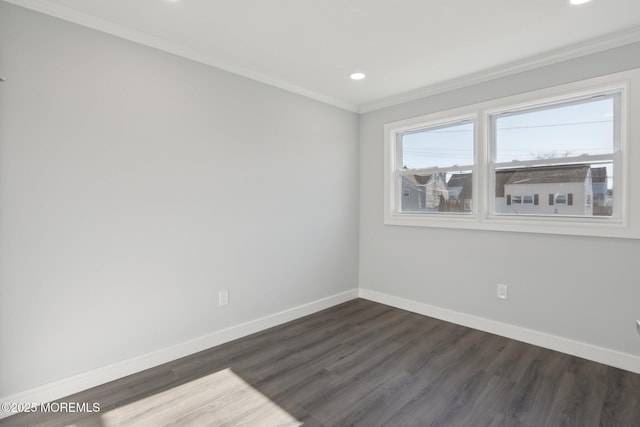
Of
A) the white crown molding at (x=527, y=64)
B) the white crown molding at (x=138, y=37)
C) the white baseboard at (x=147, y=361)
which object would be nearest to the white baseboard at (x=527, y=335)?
the white baseboard at (x=147, y=361)

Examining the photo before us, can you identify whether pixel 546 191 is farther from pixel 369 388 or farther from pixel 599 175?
pixel 369 388

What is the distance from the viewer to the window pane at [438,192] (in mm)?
3363

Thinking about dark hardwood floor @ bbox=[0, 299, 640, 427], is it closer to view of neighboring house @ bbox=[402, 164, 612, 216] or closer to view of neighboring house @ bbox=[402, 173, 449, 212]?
view of neighboring house @ bbox=[402, 164, 612, 216]

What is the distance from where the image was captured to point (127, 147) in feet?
7.59

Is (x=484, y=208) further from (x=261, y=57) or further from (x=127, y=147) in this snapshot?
(x=127, y=147)

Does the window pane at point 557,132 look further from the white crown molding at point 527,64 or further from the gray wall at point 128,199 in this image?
the gray wall at point 128,199

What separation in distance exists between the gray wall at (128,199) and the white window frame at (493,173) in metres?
1.24

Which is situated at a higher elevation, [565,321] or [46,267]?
[46,267]

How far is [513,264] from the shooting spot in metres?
2.95

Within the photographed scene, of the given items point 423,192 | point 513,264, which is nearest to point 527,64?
point 423,192

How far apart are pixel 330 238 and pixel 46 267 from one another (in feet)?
8.62

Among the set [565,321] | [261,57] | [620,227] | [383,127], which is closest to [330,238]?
[383,127]

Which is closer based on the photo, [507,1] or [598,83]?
[507,1]

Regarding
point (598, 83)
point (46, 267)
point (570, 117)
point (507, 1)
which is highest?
point (507, 1)
